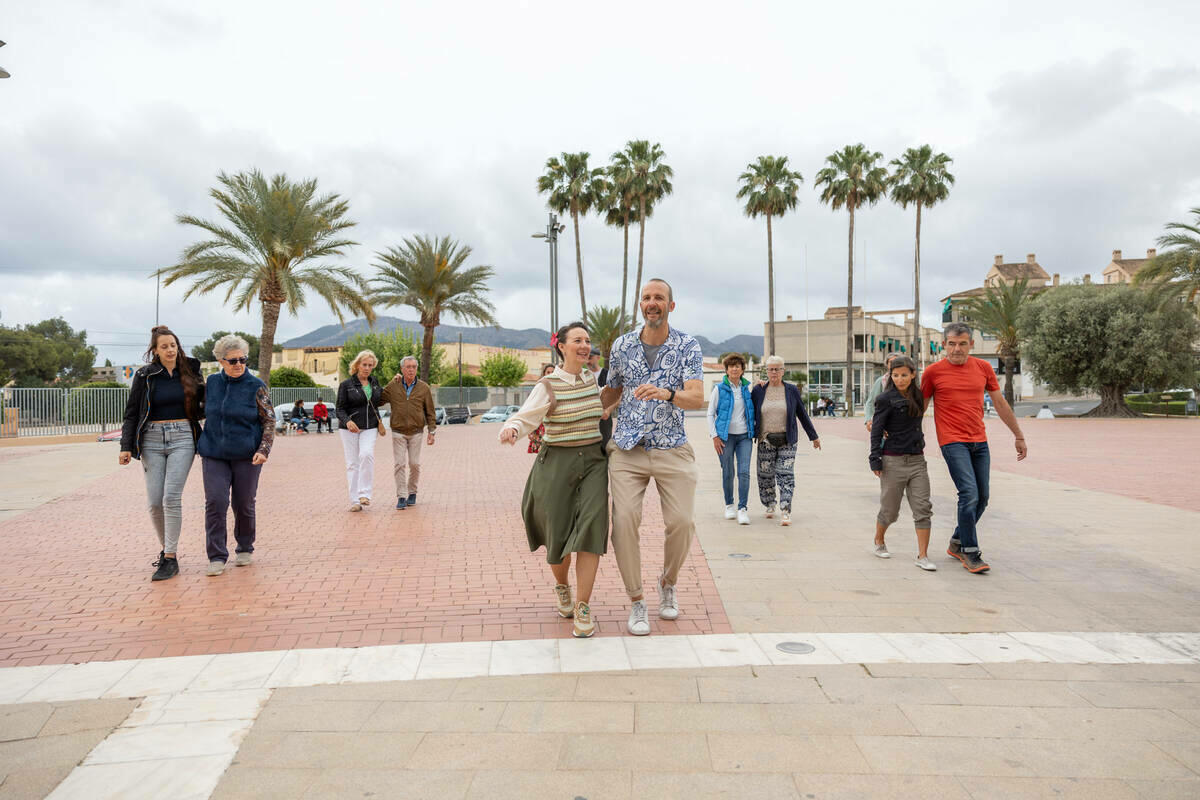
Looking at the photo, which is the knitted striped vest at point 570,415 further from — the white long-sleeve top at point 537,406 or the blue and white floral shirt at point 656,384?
the blue and white floral shirt at point 656,384

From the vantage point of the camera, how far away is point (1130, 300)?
39.2 metres

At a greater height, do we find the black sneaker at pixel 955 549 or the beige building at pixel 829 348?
the beige building at pixel 829 348

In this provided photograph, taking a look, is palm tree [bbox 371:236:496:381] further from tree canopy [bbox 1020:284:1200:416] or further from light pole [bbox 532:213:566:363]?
tree canopy [bbox 1020:284:1200:416]

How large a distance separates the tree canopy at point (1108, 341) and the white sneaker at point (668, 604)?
1550 inches

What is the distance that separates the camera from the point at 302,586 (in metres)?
5.48

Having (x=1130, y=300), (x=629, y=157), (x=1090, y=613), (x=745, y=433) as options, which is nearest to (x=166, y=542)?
(x=745, y=433)

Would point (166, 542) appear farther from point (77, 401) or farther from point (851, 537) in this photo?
point (77, 401)

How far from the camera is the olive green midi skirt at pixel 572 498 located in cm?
413

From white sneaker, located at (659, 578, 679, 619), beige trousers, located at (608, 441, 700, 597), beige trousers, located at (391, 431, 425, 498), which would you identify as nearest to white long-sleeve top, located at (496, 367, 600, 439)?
beige trousers, located at (608, 441, 700, 597)

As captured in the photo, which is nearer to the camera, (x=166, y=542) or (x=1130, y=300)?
(x=166, y=542)

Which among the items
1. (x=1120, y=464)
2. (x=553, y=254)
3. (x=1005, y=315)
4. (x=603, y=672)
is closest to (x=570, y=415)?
(x=603, y=672)

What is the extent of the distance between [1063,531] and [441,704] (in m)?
6.35

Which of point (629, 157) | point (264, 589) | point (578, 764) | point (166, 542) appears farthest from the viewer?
point (629, 157)

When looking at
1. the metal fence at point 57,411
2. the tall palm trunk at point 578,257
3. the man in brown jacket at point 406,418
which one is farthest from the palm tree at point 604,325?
the man in brown jacket at point 406,418
